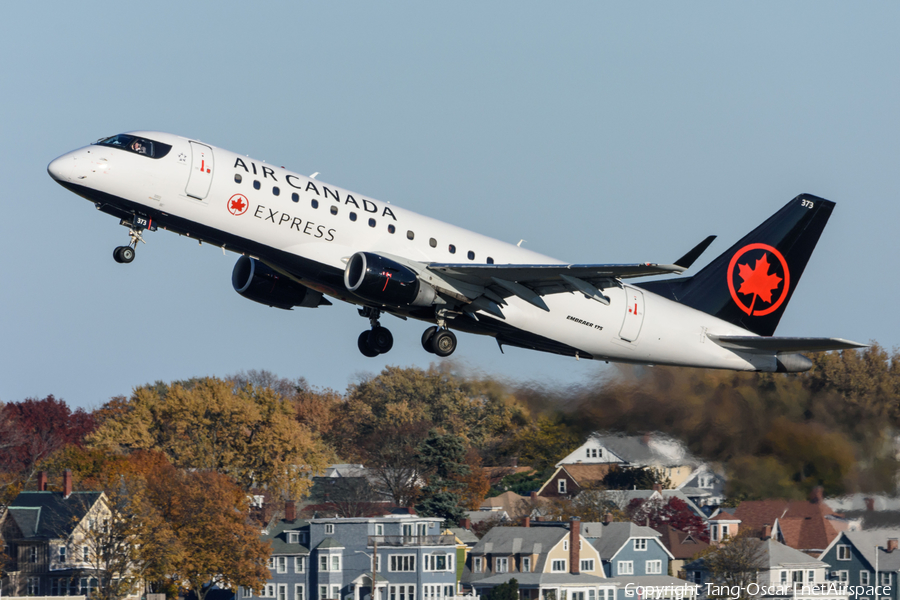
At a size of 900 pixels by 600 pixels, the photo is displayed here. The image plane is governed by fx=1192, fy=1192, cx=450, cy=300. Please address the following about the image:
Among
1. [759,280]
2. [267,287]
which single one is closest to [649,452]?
[759,280]

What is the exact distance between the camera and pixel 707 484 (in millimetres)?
41781

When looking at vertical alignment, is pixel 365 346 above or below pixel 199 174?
below

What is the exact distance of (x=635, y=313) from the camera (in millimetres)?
39188

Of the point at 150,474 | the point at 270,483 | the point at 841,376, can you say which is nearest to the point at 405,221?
the point at 841,376

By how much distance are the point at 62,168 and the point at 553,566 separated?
4617 centimetres

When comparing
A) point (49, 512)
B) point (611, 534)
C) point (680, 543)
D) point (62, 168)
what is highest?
point (62, 168)

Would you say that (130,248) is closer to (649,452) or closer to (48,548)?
(649,452)

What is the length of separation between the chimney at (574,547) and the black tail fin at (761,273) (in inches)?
1192

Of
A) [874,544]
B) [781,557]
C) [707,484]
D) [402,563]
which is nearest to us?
[874,544]

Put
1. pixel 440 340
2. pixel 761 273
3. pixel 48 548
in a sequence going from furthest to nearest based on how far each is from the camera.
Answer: pixel 48 548
pixel 761 273
pixel 440 340

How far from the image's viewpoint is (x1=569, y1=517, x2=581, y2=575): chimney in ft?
230

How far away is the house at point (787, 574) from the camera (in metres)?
48.0

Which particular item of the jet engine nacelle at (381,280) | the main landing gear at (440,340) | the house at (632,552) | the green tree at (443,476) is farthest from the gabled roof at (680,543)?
the jet engine nacelle at (381,280)

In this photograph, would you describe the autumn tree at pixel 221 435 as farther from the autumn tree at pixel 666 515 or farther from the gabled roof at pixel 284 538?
the autumn tree at pixel 666 515
